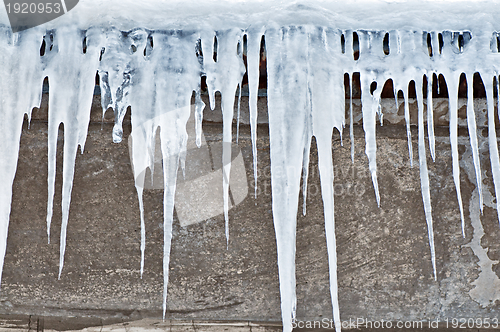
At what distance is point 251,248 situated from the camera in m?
1.76

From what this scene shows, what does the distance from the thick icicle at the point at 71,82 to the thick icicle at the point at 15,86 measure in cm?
6

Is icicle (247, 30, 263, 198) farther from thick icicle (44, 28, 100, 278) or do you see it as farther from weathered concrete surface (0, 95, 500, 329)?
thick icicle (44, 28, 100, 278)

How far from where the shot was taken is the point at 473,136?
1.46 meters

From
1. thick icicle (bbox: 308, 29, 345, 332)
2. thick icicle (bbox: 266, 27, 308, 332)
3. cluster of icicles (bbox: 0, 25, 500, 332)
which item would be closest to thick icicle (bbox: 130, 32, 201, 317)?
cluster of icicles (bbox: 0, 25, 500, 332)

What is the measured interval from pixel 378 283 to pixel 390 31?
1.14m

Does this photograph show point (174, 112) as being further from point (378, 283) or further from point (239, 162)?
point (378, 283)

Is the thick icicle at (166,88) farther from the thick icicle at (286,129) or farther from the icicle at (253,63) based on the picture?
the thick icicle at (286,129)

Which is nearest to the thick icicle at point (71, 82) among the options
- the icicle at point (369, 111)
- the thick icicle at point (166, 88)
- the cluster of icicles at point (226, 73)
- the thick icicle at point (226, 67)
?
the cluster of icicles at point (226, 73)

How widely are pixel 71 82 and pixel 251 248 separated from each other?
103 cm

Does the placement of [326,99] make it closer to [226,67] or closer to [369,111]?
[369,111]

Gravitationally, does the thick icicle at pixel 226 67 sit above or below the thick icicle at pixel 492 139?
above

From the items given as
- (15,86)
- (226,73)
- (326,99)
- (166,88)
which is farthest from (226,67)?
(15,86)

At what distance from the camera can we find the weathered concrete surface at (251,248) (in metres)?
1.70

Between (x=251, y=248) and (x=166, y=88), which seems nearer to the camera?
(x=166, y=88)
